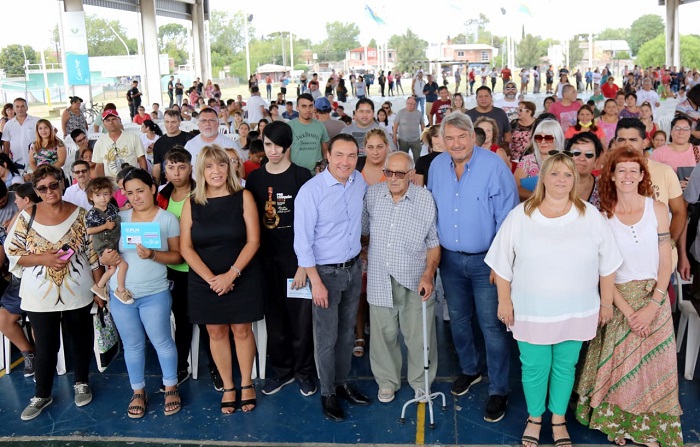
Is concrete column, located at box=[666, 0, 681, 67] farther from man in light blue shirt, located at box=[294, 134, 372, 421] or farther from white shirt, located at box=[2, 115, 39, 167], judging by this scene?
man in light blue shirt, located at box=[294, 134, 372, 421]

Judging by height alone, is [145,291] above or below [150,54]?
below

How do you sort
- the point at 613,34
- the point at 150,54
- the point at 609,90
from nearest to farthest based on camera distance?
the point at 609,90
the point at 150,54
the point at 613,34

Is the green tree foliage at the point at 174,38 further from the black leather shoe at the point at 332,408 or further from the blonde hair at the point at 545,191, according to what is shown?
the blonde hair at the point at 545,191

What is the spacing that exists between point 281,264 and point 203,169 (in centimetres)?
80

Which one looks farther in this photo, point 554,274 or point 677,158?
point 677,158

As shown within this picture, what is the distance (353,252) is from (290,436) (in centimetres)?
114

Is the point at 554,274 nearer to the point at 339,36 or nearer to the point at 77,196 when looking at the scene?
the point at 77,196

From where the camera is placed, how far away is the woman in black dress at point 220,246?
3.85 metres

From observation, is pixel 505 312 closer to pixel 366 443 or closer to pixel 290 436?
pixel 366 443

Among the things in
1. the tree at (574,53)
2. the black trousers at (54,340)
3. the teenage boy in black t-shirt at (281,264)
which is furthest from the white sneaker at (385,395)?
the tree at (574,53)

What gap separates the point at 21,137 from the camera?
859 centimetres

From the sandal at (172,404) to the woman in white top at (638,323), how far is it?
8.29 feet

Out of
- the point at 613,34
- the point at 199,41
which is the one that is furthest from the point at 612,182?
the point at 613,34

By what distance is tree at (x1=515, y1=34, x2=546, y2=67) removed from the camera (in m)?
78.4
